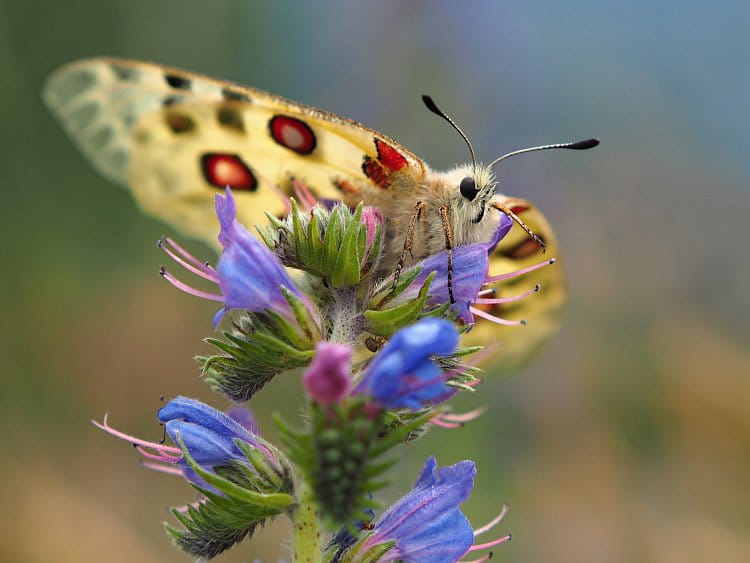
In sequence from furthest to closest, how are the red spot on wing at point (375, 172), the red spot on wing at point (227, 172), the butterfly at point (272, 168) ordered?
the red spot on wing at point (227, 172) → the red spot on wing at point (375, 172) → the butterfly at point (272, 168)

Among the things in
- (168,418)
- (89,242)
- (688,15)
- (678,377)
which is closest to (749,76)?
(688,15)

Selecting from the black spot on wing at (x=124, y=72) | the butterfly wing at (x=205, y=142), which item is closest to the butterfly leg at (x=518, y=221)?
the butterfly wing at (x=205, y=142)

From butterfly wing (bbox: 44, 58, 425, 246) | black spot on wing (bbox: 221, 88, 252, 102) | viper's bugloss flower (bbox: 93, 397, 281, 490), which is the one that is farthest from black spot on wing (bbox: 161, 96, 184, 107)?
viper's bugloss flower (bbox: 93, 397, 281, 490)

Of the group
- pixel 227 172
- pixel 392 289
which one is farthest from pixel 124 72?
pixel 392 289

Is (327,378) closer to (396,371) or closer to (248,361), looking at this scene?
(396,371)

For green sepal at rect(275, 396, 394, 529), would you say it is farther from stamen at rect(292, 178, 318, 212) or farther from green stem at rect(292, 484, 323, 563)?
stamen at rect(292, 178, 318, 212)

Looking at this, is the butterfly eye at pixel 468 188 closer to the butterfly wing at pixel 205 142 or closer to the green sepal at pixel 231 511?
the butterfly wing at pixel 205 142

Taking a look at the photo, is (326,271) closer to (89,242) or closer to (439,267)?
(439,267)
